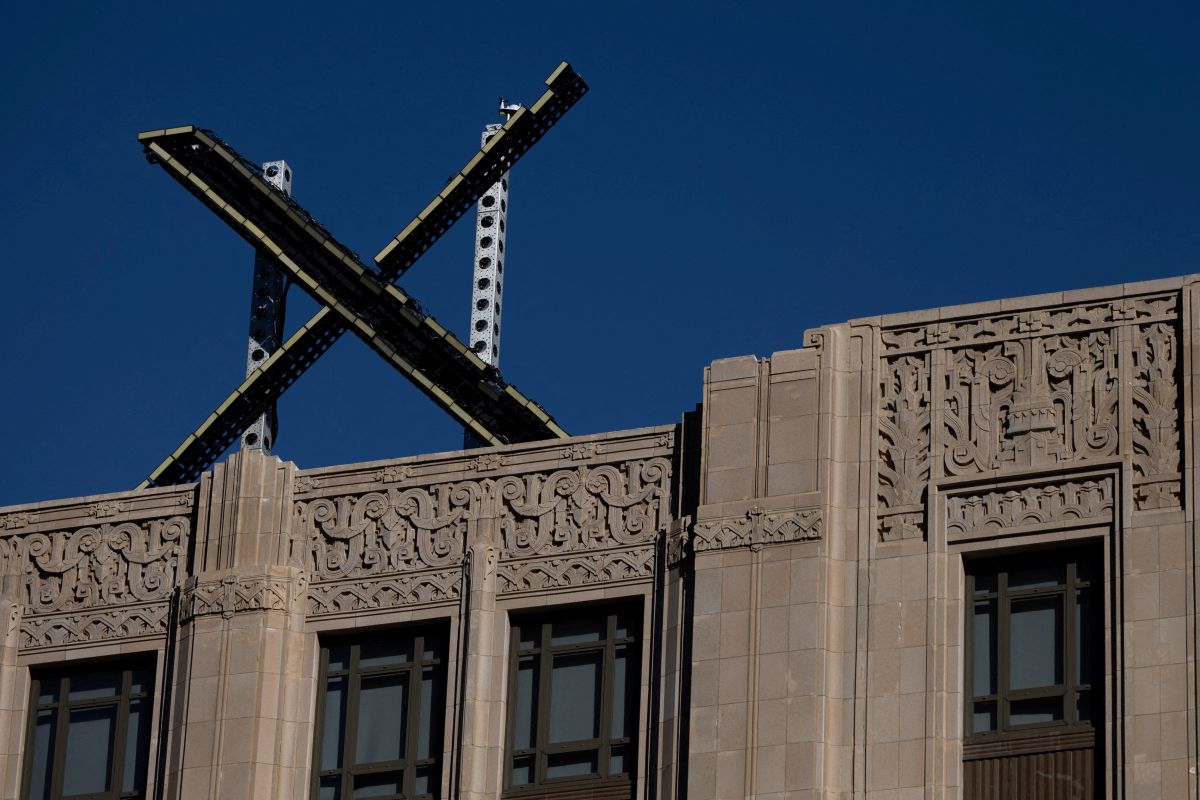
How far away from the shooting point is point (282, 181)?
6303 centimetres

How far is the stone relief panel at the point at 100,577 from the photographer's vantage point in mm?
52438

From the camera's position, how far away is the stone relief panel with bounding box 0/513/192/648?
52438 millimetres

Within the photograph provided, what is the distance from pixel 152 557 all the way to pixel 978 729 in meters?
13.0

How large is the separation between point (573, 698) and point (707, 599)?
8.44ft

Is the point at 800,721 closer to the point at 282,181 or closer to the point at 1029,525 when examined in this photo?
the point at 1029,525

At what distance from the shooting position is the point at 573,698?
49.7 meters

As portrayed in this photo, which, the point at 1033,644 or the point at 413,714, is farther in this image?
the point at 413,714

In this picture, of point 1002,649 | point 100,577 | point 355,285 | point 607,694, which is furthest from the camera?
point 355,285

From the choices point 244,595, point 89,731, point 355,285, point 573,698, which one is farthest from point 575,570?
point 355,285

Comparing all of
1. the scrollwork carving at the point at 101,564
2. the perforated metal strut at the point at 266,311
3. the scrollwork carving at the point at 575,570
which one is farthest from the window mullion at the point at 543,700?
the perforated metal strut at the point at 266,311

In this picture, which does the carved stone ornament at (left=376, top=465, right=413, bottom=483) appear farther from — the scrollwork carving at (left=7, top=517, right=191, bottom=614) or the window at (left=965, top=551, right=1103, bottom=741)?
the window at (left=965, top=551, right=1103, bottom=741)

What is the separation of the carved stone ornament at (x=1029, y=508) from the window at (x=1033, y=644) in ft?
1.59

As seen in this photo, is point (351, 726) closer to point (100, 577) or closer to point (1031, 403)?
point (100, 577)

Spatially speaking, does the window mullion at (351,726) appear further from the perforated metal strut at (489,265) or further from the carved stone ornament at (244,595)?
the perforated metal strut at (489,265)
